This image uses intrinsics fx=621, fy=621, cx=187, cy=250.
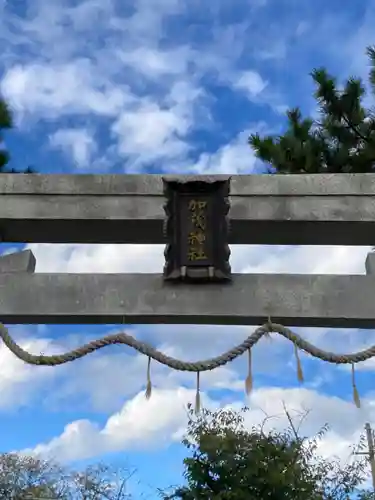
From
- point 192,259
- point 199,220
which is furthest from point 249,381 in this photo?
point 199,220

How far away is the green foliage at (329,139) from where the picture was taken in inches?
293

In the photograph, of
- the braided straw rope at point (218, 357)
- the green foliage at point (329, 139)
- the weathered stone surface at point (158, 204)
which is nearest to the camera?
the braided straw rope at point (218, 357)

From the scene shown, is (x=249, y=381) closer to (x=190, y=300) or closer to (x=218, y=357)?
(x=218, y=357)

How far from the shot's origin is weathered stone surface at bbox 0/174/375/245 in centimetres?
445

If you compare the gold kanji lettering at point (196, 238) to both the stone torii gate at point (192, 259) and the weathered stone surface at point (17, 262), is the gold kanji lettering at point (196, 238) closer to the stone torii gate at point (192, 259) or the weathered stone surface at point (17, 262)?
the stone torii gate at point (192, 259)

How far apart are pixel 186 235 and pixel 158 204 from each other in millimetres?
340

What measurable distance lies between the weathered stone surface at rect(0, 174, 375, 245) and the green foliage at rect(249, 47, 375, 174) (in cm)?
295

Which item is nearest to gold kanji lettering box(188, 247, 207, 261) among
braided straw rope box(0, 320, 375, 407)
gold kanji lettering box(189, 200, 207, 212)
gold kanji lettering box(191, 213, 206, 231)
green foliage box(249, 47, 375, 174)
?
gold kanji lettering box(191, 213, 206, 231)

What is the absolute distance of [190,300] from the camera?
4293 millimetres

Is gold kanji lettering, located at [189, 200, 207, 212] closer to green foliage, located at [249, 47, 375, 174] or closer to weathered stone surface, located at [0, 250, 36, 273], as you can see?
weathered stone surface, located at [0, 250, 36, 273]

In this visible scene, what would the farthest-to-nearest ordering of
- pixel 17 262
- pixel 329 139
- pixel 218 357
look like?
pixel 329 139 → pixel 17 262 → pixel 218 357

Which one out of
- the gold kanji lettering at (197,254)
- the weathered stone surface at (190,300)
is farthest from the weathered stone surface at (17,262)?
the gold kanji lettering at (197,254)

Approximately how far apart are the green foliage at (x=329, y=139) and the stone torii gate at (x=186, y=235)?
2.94m

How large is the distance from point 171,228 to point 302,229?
3.18ft
